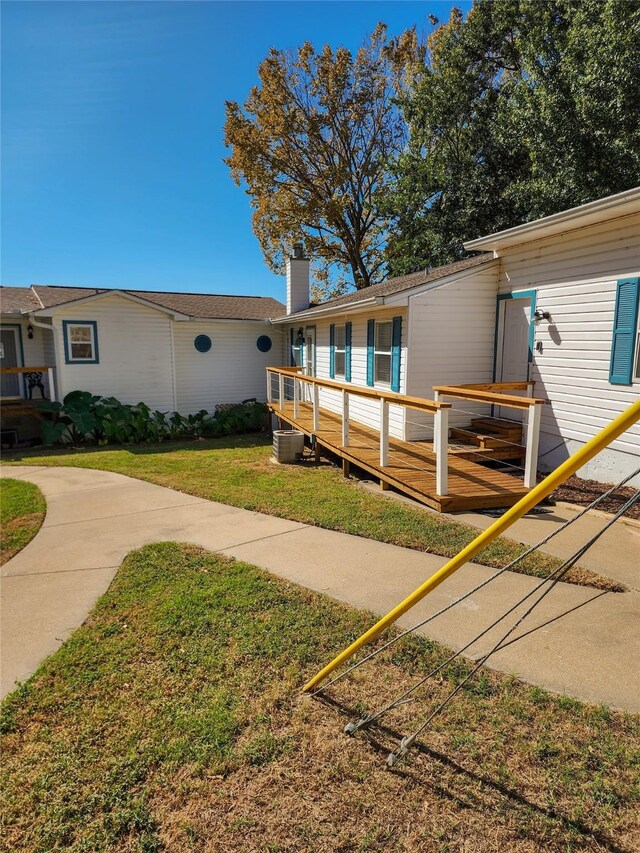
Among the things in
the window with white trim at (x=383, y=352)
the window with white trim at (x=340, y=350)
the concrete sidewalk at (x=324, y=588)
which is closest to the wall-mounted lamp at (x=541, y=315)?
the window with white trim at (x=383, y=352)

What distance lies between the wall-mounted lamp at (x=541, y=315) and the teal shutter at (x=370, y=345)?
321 centimetres

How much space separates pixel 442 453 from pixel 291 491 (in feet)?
8.61

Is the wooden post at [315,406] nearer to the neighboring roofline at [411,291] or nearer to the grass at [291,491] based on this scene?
the grass at [291,491]

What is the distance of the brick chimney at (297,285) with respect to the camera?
16156 millimetres

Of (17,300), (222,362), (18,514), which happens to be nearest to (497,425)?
(18,514)

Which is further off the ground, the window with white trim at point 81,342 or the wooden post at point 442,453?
the window with white trim at point 81,342

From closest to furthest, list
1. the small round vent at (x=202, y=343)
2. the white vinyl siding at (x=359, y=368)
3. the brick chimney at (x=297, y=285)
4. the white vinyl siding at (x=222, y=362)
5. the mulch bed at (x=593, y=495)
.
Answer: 1. the mulch bed at (x=593, y=495)
2. the white vinyl siding at (x=359, y=368)
3. the white vinyl siding at (x=222, y=362)
4. the small round vent at (x=202, y=343)
5. the brick chimney at (x=297, y=285)

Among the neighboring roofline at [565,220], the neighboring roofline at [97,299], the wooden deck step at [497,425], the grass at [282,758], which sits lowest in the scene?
the grass at [282,758]

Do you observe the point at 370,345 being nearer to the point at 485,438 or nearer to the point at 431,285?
the point at 431,285

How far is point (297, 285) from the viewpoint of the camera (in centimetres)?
1617

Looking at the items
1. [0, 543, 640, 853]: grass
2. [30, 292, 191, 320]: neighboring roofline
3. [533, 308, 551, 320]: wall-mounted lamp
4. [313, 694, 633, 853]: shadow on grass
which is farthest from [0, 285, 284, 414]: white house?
[313, 694, 633, 853]: shadow on grass

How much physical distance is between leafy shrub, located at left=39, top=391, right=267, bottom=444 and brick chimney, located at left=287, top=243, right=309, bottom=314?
13.6 feet

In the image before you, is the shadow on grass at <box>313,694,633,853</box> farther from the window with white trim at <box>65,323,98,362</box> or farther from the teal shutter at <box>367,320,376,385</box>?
the window with white trim at <box>65,323,98,362</box>

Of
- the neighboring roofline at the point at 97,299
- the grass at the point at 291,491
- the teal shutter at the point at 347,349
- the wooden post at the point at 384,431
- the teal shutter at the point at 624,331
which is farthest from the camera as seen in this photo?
the neighboring roofline at the point at 97,299
